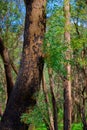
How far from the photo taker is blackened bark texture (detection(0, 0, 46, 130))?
384 inches

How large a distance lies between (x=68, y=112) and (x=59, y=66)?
7.13 metres

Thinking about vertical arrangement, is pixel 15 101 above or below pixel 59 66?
below

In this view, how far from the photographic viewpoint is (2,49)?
11.3 meters

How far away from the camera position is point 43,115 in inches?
394

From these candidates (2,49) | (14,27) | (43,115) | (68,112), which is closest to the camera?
(43,115)

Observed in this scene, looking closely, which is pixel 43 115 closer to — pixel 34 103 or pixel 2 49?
pixel 34 103

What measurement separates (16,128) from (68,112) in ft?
23.8

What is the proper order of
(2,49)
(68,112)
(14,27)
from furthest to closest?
(14,27)
(68,112)
(2,49)

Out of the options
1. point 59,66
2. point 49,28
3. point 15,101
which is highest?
point 49,28

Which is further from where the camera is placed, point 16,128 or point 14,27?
point 14,27

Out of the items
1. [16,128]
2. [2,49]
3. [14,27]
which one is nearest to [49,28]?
[2,49]

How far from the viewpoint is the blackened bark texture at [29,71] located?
9.75 metres

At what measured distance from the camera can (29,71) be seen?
9.77 m

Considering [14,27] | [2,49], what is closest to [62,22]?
[2,49]
